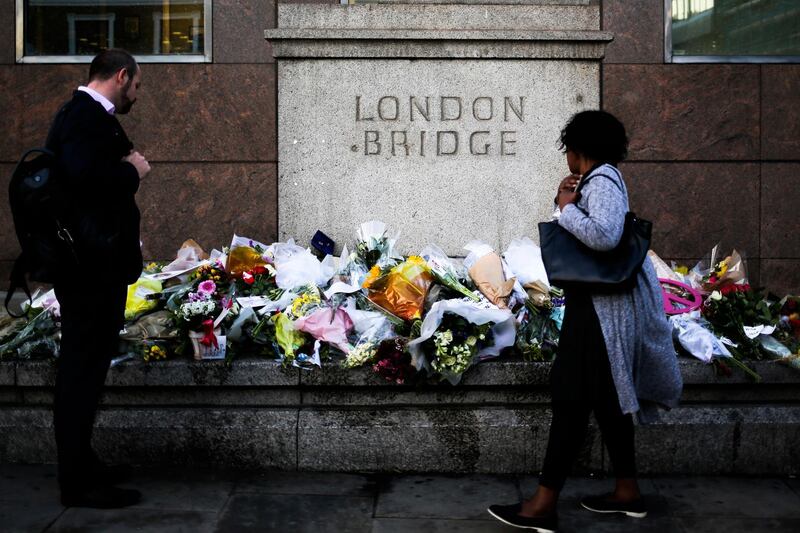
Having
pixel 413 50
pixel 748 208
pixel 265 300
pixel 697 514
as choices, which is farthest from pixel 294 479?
pixel 748 208

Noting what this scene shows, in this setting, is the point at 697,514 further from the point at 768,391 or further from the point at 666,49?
the point at 666,49

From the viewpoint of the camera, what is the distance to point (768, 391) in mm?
4723

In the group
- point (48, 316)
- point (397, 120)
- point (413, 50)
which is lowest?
point (48, 316)

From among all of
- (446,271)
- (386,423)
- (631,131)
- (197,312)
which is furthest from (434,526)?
(631,131)

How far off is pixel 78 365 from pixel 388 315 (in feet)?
5.22

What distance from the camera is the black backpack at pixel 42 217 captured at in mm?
3791

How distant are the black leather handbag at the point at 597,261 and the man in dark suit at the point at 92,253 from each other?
1.82m

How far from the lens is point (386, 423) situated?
4.62m

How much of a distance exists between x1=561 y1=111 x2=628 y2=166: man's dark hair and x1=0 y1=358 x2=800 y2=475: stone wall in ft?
4.18

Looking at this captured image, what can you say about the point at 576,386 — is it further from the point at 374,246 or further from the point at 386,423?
the point at 374,246

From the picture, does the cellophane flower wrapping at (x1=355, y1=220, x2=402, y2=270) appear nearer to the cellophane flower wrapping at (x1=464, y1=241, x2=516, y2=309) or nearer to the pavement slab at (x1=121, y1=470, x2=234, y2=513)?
the cellophane flower wrapping at (x1=464, y1=241, x2=516, y2=309)

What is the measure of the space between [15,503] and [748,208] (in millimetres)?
5845

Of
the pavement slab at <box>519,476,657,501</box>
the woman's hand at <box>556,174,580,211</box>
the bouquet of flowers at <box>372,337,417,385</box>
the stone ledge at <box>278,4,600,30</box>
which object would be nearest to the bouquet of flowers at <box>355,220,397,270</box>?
the bouquet of flowers at <box>372,337,417,385</box>

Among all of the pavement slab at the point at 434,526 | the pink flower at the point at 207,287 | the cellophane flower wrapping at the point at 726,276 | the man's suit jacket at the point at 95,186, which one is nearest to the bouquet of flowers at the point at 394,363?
the pavement slab at the point at 434,526
